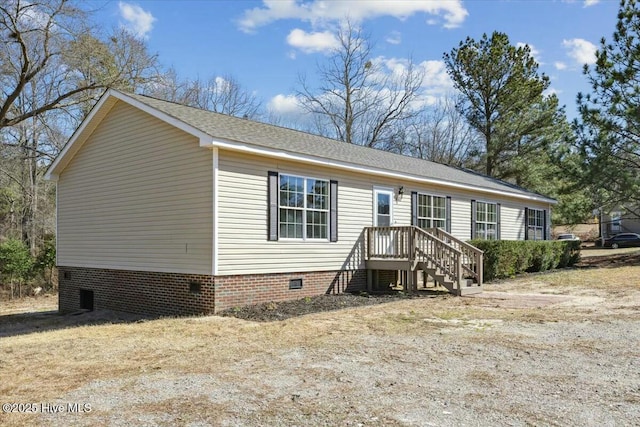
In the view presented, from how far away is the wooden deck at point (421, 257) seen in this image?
13195 mm

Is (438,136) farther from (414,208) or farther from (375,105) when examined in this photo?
(414,208)

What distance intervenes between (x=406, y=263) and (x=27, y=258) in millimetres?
14928

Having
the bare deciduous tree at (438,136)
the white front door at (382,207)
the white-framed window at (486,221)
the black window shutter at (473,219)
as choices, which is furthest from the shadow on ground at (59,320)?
the bare deciduous tree at (438,136)

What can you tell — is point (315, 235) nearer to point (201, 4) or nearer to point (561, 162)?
point (201, 4)

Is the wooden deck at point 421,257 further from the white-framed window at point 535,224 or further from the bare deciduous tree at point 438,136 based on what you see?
the bare deciduous tree at point 438,136

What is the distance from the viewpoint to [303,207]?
1243 cm

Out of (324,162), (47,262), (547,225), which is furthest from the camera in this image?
(547,225)

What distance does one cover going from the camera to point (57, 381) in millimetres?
5961

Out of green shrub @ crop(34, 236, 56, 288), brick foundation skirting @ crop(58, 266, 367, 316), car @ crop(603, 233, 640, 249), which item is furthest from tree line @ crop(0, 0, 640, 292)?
car @ crop(603, 233, 640, 249)

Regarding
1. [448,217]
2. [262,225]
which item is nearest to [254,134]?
[262,225]

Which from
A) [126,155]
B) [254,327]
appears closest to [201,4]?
[126,155]

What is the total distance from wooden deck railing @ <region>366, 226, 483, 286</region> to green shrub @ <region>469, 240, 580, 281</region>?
2.00 m

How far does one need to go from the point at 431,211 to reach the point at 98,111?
32.2 ft

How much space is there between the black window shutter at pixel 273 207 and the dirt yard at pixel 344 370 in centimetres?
173
